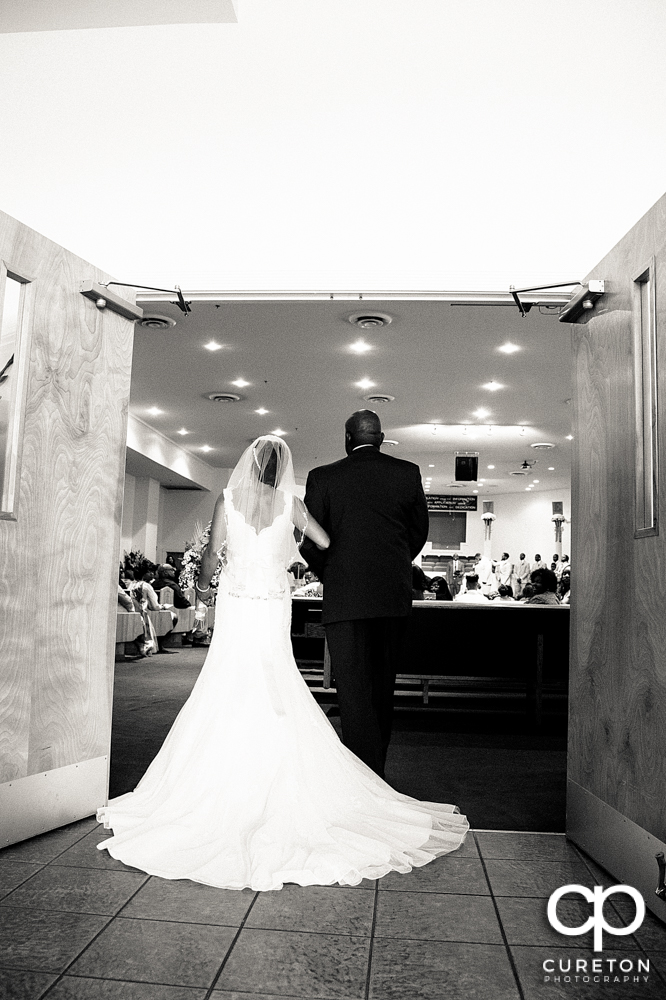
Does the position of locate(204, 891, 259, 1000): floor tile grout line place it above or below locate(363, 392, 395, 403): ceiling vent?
below

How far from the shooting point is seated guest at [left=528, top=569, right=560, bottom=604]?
745cm

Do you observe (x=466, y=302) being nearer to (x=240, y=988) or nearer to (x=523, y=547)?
(x=240, y=988)

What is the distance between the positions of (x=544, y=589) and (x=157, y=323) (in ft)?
17.4

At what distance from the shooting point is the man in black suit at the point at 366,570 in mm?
3836

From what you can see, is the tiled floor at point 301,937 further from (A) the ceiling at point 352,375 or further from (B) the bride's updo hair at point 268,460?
(A) the ceiling at point 352,375

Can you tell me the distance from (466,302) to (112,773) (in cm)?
319

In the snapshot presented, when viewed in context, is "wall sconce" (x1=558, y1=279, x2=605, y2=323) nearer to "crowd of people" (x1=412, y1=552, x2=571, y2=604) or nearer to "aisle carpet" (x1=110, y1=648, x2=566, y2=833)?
"aisle carpet" (x1=110, y1=648, x2=566, y2=833)

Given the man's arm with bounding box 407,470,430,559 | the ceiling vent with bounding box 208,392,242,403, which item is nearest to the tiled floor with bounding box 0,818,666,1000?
the man's arm with bounding box 407,470,430,559

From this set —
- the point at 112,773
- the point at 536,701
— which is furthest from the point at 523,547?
the point at 112,773

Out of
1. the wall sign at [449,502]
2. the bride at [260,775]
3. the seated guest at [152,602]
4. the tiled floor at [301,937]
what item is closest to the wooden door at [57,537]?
the bride at [260,775]

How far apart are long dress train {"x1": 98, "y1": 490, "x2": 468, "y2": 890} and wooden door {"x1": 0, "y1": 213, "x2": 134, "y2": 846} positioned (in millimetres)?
352

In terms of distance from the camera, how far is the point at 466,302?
404cm

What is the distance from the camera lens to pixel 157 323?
940 centimetres
